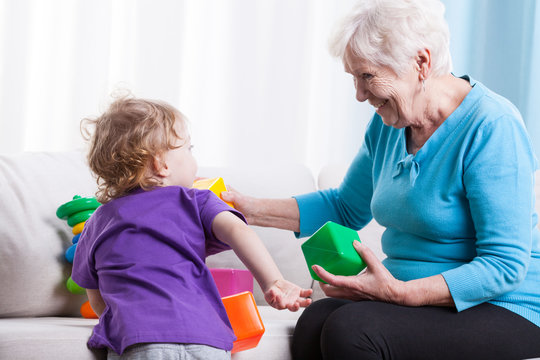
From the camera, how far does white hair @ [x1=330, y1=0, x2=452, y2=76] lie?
1.32m

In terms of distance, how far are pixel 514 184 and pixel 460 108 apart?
0.22 m

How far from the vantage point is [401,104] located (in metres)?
1.37

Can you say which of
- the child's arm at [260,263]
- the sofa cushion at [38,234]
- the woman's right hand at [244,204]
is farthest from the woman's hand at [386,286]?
the sofa cushion at [38,234]

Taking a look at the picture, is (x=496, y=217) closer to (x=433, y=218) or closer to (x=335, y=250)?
(x=433, y=218)

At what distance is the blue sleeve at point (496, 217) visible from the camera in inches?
46.5

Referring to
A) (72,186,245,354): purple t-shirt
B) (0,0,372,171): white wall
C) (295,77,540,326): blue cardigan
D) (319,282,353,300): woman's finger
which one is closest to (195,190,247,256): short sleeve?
(72,186,245,354): purple t-shirt

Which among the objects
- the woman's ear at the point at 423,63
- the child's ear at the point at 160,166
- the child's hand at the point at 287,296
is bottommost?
the child's hand at the point at 287,296

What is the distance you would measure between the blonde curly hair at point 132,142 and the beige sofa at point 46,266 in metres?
0.32

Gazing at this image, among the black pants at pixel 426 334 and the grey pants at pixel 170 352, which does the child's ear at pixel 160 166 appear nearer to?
the grey pants at pixel 170 352

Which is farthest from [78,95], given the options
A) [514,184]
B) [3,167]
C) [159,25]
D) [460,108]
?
[514,184]

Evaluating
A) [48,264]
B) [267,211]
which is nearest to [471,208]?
[267,211]

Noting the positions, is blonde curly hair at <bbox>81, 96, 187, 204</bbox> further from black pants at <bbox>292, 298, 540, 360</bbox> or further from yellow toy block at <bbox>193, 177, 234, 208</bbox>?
black pants at <bbox>292, 298, 540, 360</bbox>

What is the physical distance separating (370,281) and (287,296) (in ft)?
1.03

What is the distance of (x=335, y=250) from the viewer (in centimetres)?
123
